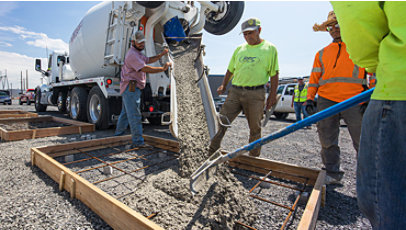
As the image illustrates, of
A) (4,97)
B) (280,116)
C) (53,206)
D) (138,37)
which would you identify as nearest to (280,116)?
(280,116)

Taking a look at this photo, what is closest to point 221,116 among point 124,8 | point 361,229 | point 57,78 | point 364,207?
point 361,229

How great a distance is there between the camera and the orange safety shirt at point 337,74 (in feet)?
7.29

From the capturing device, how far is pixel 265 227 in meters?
1.66

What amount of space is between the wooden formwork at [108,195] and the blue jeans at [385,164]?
51 cm

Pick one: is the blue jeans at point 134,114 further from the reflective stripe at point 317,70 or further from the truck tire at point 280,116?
the truck tire at point 280,116

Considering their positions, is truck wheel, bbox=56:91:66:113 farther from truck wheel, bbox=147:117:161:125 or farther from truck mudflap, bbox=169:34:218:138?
truck mudflap, bbox=169:34:218:138

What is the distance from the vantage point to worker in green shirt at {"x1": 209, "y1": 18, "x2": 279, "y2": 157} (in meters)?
2.69

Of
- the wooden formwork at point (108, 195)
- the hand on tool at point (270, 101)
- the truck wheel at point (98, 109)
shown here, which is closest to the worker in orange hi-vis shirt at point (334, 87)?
the wooden formwork at point (108, 195)

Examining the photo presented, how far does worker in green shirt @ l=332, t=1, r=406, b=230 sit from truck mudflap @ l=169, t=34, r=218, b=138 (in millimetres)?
2140

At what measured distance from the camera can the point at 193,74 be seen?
14.1ft

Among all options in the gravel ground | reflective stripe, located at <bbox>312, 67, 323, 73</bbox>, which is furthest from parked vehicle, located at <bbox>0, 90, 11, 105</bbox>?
reflective stripe, located at <bbox>312, 67, 323, 73</bbox>

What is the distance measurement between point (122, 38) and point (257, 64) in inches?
135

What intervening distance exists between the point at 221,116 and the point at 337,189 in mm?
1595

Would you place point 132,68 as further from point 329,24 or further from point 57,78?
point 57,78
